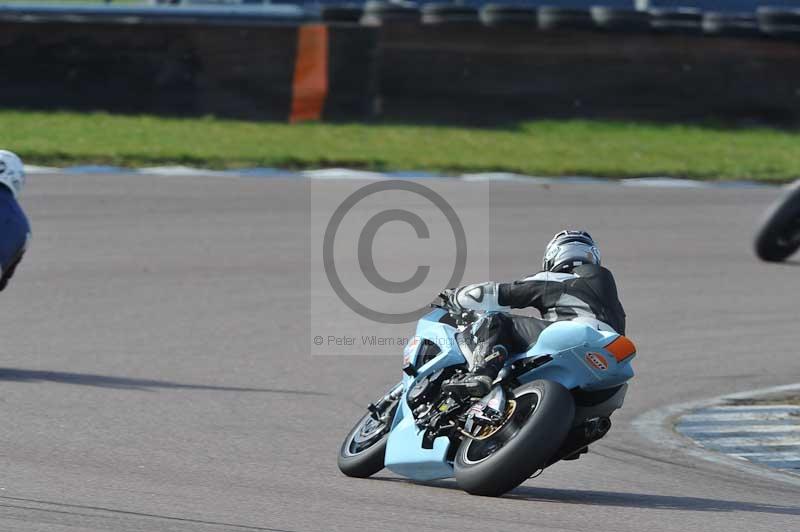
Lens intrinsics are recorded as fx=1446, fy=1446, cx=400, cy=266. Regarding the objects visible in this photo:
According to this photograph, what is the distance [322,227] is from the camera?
14656mm

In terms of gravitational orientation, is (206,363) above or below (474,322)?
below

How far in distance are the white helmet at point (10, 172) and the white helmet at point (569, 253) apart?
390 cm

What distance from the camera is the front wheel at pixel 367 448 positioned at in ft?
22.4

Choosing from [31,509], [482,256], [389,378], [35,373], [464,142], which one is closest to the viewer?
[31,509]

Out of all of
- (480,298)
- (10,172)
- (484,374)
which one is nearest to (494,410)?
(484,374)

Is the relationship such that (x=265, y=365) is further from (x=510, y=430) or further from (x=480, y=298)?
(x=510, y=430)

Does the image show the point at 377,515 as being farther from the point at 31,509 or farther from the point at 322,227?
the point at 322,227

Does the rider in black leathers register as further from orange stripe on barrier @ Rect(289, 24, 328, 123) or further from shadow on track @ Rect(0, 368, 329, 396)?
orange stripe on barrier @ Rect(289, 24, 328, 123)

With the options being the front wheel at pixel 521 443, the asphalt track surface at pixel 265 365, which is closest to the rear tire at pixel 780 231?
the asphalt track surface at pixel 265 365

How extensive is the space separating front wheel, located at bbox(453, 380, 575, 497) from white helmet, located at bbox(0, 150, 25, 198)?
4109 millimetres

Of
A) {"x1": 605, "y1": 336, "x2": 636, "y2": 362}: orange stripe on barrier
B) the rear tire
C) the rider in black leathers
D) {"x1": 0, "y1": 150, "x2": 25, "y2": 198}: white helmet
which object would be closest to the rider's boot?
the rider in black leathers

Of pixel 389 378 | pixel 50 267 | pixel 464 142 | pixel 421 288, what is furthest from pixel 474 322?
pixel 464 142

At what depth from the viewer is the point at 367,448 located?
22.6 feet

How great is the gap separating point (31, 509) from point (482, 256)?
8.43 metres
